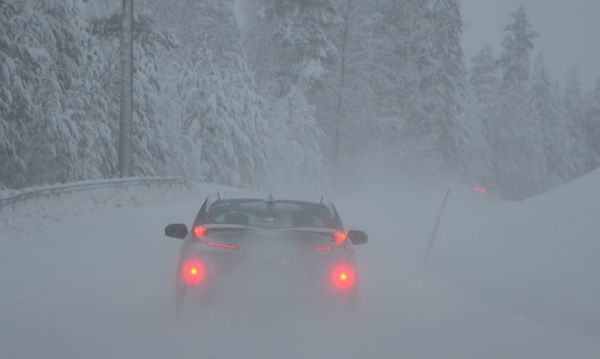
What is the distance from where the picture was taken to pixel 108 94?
29266 millimetres

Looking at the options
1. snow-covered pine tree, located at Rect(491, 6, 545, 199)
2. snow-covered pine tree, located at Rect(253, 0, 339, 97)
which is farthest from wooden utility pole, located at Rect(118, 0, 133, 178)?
snow-covered pine tree, located at Rect(491, 6, 545, 199)

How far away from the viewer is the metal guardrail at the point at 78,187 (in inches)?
614

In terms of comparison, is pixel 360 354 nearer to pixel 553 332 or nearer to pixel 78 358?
pixel 78 358

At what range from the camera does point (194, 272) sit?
705 centimetres

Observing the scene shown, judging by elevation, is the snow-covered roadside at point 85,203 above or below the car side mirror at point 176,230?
below

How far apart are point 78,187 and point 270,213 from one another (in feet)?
41.0

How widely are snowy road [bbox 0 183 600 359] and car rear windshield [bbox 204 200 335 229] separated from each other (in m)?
1.12

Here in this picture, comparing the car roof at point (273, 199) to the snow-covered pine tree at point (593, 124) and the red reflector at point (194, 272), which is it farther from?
the snow-covered pine tree at point (593, 124)

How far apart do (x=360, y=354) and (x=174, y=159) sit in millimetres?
29900

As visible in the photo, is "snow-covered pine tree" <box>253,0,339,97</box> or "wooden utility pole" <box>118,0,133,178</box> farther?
"snow-covered pine tree" <box>253,0,339,97</box>

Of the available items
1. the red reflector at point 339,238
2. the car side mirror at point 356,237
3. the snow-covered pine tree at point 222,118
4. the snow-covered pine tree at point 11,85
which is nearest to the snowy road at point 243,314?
the red reflector at point 339,238

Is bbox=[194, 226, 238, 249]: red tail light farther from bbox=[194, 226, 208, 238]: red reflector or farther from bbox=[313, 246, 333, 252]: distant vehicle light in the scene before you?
bbox=[313, 246, 333, 252]: distant vehicle light

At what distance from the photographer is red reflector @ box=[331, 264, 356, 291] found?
710cm

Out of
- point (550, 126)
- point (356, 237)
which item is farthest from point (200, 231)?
point (550, 126)
